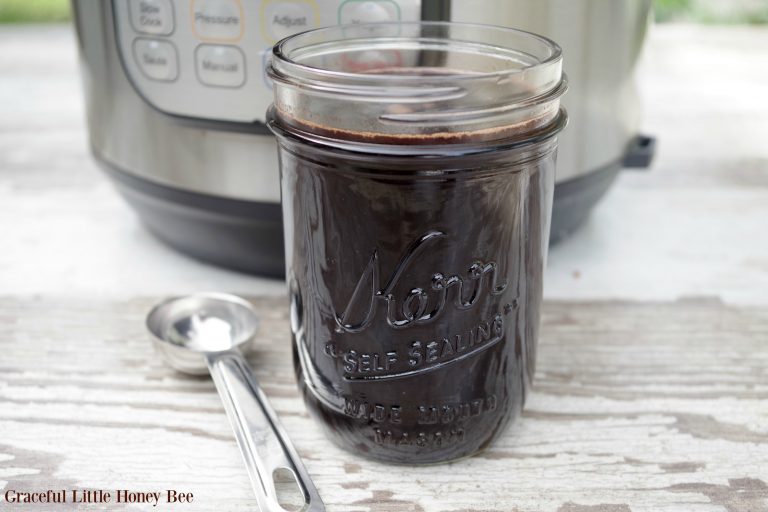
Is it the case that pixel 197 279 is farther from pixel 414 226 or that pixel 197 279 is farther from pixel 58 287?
pixel 414 226

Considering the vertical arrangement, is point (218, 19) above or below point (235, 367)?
above

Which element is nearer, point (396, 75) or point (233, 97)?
point (396, 75)

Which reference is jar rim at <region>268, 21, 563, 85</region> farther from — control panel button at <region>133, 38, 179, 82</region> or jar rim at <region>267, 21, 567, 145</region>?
control panel button at <region>133, 38, 179, 82</region>

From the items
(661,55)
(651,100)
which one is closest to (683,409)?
(651,100)

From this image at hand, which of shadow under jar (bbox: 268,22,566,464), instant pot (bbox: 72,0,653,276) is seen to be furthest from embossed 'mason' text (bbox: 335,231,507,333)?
instant pot (bbox: 72,0,653,276)

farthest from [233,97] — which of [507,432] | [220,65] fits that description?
[507,432]

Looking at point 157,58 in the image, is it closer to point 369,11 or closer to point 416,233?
point 369,11

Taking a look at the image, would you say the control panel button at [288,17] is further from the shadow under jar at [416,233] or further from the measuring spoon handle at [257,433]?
the measuring spoon handle at [257,433]
